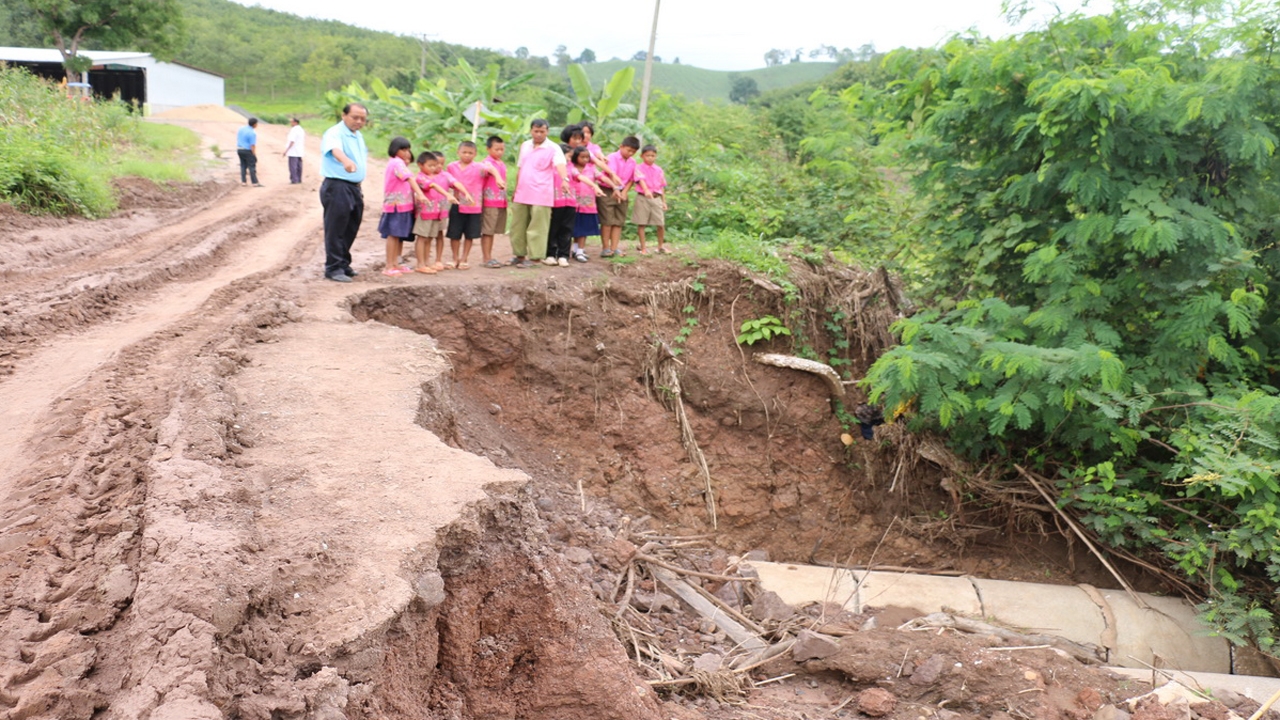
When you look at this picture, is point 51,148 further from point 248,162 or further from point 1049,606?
point 1049,606

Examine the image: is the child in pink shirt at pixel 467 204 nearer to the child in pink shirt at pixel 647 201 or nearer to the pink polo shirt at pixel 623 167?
the pink polo shirt at pixel 623 167

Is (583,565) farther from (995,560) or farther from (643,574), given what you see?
(995,560)

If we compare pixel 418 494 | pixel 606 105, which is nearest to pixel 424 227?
pixel 418 494

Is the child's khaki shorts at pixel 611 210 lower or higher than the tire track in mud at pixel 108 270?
higher

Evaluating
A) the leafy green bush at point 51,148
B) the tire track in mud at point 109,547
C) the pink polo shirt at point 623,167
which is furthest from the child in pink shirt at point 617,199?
the leafy green bush at point 51,148

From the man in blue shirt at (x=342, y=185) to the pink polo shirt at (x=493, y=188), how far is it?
1.21 metres

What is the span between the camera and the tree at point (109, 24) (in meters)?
25.6

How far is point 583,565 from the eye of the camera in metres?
5.03

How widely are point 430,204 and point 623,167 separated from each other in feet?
7.24

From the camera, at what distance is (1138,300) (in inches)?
231

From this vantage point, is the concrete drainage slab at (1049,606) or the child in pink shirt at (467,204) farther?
the child in pink shirt at (467,204)

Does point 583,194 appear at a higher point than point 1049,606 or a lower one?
higher

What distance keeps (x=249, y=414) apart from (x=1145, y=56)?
250 inches

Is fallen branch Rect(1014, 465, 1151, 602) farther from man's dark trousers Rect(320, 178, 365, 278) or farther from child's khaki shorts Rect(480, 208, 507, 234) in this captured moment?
man's dark trousers Rect(320, 178, 365, 278)
